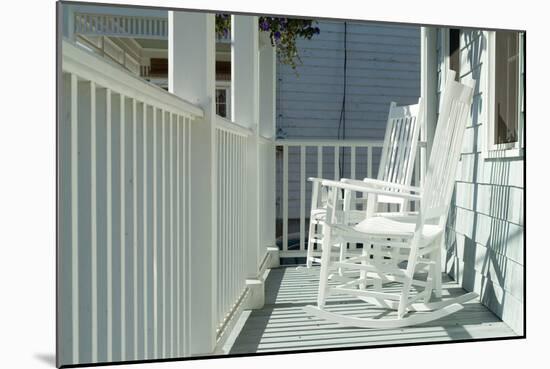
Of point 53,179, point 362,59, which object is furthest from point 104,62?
point 362,59

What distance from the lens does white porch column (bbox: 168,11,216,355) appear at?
1581mm

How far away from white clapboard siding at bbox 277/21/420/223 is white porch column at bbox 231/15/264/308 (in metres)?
0.24

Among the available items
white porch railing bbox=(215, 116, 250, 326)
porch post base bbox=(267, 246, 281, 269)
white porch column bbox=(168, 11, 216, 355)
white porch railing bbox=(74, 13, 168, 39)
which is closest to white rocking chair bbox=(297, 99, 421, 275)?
porch post base bbox=(267, 246, 281, 269)

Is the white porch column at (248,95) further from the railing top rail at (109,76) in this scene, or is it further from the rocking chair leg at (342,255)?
the railing top rail at (109,76)

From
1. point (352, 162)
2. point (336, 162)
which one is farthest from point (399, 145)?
point (336, 162)

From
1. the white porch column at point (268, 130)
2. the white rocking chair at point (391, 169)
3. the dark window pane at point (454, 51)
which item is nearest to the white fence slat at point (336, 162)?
the white rocking chair at point (391, 169)

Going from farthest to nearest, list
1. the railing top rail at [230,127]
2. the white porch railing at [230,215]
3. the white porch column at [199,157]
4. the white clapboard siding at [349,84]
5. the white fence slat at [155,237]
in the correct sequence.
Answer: the white clapboard siding at [349,84] → the white porch railing at [230,215] → the railing top rail at [230,127] → the white porch column at [199,157] → the white fence slat at [155,237]

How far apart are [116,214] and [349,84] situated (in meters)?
1.72

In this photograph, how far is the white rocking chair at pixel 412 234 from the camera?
86.9 inches

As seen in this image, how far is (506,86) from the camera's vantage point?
7.51 ft

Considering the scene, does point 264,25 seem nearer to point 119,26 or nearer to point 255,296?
point 119,26

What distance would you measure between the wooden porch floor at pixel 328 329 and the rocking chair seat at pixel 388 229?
0.32m

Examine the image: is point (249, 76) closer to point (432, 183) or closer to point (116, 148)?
point (432, 183)

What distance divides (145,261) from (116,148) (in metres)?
0.27
